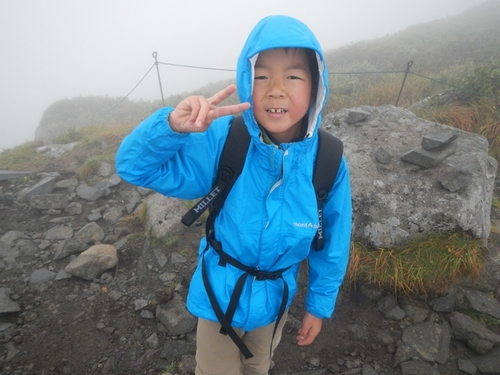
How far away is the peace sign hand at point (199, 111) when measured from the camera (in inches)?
55.6

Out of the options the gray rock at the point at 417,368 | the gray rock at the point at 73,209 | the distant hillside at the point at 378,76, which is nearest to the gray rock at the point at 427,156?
the gray rock at the point at 417,368

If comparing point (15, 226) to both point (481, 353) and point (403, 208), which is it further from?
point (481, 353)

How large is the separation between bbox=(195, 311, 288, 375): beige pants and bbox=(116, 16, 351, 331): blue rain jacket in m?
0.25

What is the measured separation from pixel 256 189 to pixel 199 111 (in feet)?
2.30

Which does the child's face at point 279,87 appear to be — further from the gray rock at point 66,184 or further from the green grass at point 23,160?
the green grass at point 23,160

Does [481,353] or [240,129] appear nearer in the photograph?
[240,129]

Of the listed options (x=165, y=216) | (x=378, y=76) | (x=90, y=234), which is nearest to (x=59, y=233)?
(x=90, y=234)

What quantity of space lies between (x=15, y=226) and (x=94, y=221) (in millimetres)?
1335

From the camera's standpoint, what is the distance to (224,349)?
2.28 meters

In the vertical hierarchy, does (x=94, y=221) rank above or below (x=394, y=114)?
below

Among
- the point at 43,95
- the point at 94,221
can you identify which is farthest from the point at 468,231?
the point at 43,95

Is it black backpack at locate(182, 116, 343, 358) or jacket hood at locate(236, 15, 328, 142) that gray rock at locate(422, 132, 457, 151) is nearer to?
black backpack at locate(182, 116, 343, 358)

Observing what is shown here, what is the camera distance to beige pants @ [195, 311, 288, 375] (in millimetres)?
2250

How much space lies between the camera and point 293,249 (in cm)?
200
